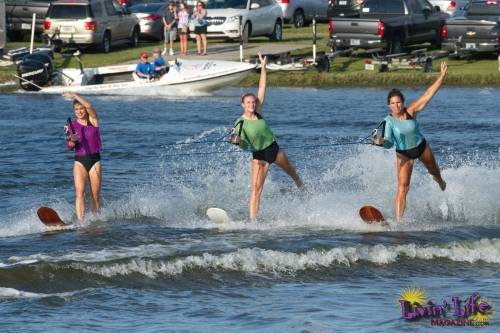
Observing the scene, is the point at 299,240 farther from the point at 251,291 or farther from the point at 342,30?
the point at 342,30

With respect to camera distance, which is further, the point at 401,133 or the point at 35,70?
the point at 35,70

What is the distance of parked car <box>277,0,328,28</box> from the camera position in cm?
4500

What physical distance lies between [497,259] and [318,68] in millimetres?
19304

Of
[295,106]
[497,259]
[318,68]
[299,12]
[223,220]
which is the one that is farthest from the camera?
[299,12]

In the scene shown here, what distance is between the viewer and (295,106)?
29203 mm

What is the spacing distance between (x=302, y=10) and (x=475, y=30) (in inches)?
519

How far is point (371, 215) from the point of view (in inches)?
629

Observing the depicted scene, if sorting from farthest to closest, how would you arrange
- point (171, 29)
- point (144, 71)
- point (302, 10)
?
point (302, 10) → point (171, 29) → point (144, 71)

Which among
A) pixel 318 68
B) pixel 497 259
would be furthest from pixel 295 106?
pixel 497 259

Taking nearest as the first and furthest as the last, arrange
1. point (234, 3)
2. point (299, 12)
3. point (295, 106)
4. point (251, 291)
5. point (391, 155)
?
point (251, 291), point (391, 155), point (295, 106), point (234, 3), point (299, 12)

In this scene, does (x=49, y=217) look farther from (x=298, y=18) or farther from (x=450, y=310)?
(x=298, y=18)

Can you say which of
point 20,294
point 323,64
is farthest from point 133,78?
point 20,294

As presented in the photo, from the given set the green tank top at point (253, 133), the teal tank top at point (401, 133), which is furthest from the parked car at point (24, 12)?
the teal tank top at point (401, 133)

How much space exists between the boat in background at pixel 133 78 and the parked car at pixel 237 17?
6007mm
